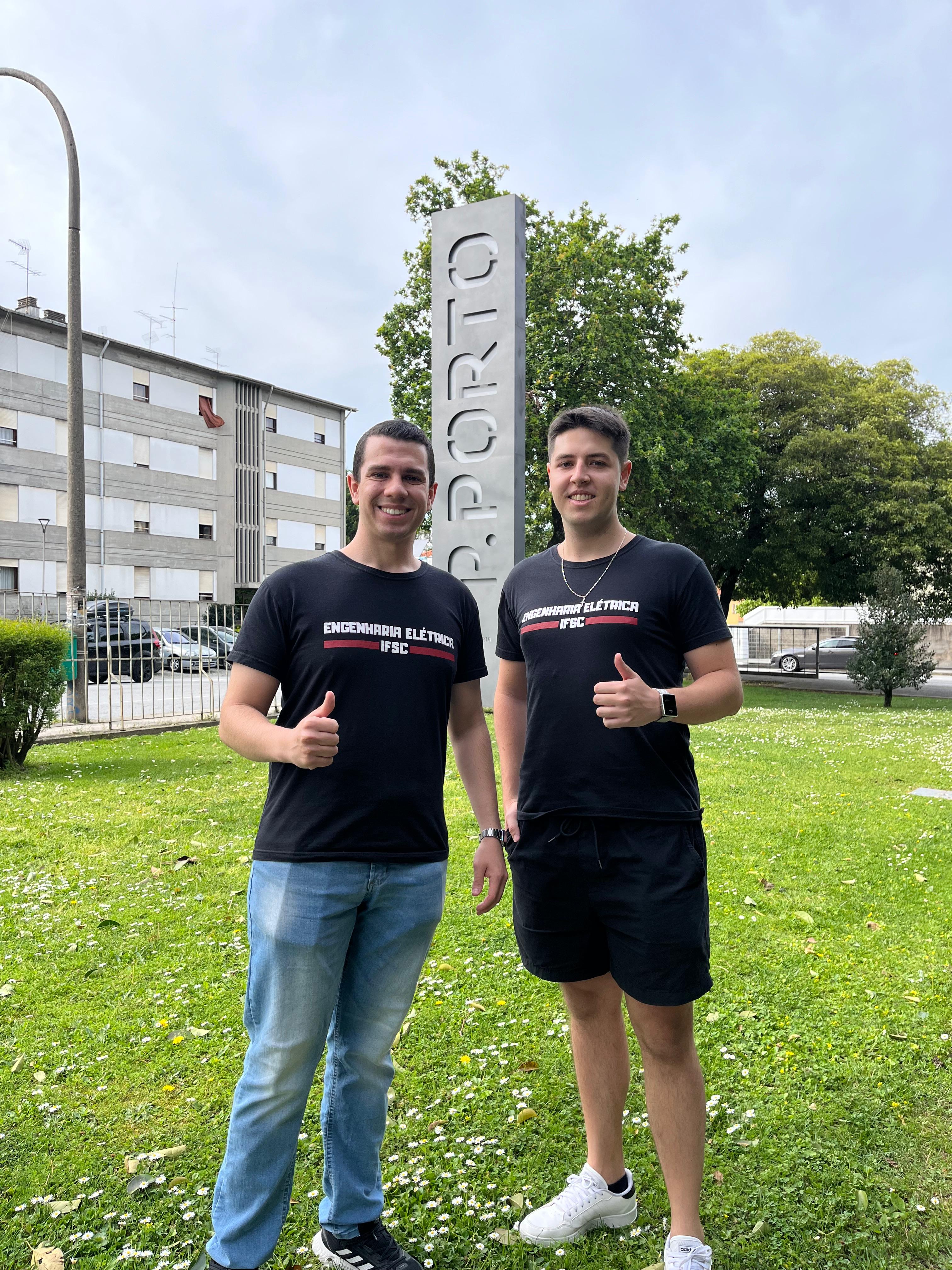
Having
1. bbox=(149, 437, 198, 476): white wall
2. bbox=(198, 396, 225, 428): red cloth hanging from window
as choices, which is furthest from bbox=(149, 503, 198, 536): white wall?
bbox=(198, 396, 225, 428): red cloth hanging from window

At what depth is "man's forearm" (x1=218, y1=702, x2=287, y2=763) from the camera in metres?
2.05

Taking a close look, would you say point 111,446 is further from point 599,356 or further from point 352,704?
point 352,704

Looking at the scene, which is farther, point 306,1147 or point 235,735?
point 306,1147

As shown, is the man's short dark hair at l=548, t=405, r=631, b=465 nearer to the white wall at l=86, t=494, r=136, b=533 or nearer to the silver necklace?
the silver necklace

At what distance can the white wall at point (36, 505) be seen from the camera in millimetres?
36094

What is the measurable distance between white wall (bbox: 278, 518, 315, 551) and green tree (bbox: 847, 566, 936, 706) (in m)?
33.6

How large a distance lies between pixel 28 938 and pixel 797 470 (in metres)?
26.2

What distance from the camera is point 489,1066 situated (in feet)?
11.3

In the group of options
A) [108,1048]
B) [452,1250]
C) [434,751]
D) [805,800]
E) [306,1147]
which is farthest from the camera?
[805,800]

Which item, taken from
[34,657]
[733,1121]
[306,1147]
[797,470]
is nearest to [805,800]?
[733,1121]

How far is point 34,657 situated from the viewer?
31.3 ft

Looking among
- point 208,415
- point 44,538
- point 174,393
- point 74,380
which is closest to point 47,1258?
point 74,380

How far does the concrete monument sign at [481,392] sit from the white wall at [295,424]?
35107 millimetres

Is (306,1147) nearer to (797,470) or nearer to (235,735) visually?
(235,735)
